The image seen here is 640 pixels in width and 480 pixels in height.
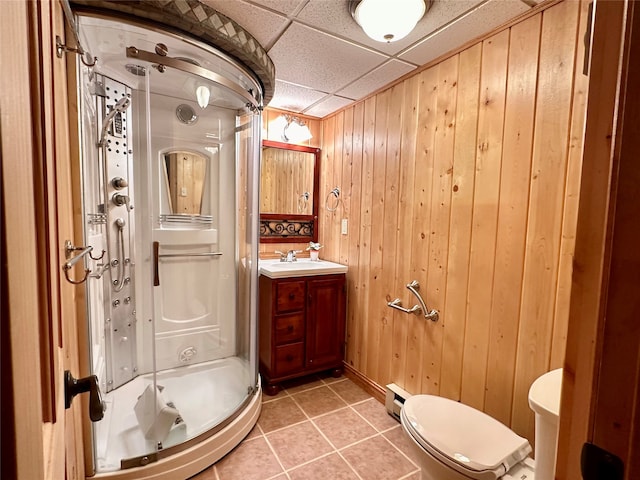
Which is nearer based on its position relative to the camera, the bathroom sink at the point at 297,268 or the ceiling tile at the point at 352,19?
the ceiling tile at the point at 352,19

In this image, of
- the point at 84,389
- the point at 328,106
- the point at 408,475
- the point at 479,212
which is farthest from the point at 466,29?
the point at 408,475

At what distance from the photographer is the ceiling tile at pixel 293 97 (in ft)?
7.64

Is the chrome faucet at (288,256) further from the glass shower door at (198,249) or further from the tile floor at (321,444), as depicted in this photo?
the tile floor at (321,444)

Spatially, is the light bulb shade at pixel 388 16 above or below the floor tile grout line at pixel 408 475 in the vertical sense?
above

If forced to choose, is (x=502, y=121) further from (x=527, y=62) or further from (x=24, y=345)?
(x=24, y=345)

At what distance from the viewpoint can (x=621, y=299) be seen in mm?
391

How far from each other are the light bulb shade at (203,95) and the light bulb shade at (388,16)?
3.32 ft

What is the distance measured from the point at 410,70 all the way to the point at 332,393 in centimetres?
236

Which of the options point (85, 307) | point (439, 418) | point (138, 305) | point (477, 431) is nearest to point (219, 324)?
point (138, 305)

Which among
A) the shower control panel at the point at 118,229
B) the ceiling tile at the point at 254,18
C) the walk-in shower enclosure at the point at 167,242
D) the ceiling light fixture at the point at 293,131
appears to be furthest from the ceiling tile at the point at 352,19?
the shower control panel at the point at 118,229

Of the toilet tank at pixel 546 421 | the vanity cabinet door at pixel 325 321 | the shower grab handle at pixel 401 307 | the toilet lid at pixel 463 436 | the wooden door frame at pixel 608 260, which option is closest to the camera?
the wooden door frame at pixel 608 260

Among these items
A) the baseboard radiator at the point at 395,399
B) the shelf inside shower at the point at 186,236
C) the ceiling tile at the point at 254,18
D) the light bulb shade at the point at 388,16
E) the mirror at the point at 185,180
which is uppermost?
the ceiling tile at the point at 254,18

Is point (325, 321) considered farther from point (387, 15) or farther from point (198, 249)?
point (387, 15)

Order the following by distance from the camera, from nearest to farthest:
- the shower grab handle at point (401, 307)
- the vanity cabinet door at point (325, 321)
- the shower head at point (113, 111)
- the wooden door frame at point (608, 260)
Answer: the wooden door frame at point (608, 260) → the shower head at point (113, 111) → the shower grab handle at point (401, 307) → the vanity cabinet door at point (325, 321)
